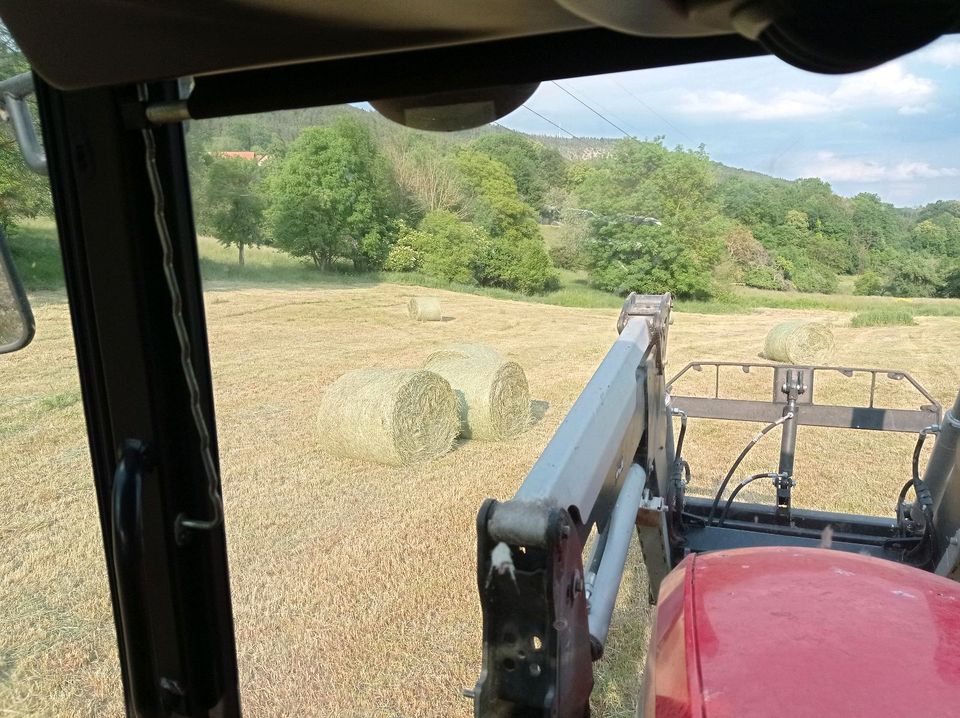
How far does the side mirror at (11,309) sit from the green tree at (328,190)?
1.44 ft

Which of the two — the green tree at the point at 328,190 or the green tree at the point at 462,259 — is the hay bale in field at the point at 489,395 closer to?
the green tree at the point at 462,259

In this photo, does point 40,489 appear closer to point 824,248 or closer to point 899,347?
point 824,248

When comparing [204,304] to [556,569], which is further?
[204,304]

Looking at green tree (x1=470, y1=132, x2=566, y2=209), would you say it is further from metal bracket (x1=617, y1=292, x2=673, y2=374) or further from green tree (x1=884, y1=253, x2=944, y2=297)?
green tree (x1=884, y1=253, x2=944, y2=297)

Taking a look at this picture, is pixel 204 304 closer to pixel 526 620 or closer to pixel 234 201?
pixel 234 201

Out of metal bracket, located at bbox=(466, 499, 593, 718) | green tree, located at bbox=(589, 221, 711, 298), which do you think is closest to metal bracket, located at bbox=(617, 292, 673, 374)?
metal bracket, located at bbox=(466, 499, 593, 718)

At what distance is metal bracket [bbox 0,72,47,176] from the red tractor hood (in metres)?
1.00

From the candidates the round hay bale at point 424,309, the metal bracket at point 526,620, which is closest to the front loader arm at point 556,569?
the metal bracket at point 526,620

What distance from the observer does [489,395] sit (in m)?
6.73

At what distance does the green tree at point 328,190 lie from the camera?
1223mm

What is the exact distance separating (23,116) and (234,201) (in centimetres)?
40

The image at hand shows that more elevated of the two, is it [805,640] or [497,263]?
[805,640]

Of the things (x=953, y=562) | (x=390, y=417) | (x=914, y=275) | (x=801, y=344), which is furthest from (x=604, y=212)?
(x=953, y=562)

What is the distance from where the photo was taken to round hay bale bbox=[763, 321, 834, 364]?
1030 cm
